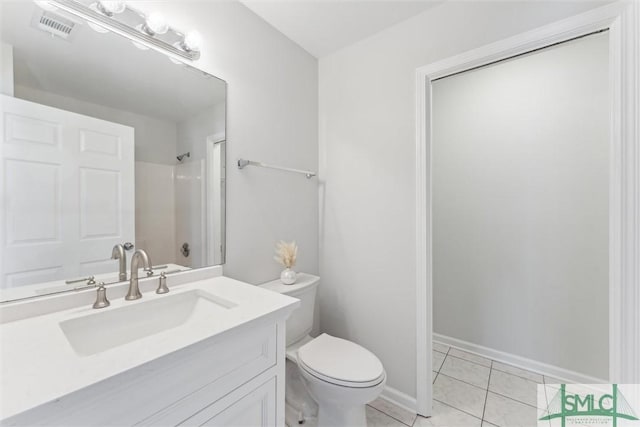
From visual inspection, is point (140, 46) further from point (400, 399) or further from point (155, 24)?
point (400, 399)

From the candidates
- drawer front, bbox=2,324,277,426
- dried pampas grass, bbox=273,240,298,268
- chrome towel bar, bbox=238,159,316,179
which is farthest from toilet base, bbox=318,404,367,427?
chrome towel bar, bbox=238,159,316,179

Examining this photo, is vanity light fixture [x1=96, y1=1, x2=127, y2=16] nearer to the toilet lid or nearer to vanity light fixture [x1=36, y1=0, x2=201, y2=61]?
vanity light fixture [x1=36, y1=0, x2=201, y2=61]

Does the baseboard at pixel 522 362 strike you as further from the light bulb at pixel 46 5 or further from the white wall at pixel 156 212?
the light bulb at pixel 46 5

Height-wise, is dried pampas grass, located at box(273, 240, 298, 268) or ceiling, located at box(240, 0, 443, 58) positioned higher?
ceiling, located at box(240, 0, 443, 58)

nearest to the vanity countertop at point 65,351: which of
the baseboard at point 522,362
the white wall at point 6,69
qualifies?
the white wall at point 6,69

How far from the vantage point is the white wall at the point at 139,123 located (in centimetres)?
90

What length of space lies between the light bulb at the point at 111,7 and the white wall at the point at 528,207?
1.59 metres

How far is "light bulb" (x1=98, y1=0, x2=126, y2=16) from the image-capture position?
1.00 metres

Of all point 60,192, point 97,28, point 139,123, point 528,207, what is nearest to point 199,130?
point 139,123

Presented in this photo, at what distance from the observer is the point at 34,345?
2.25 ft

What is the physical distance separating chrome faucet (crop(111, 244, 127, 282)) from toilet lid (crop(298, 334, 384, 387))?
872 millimetres

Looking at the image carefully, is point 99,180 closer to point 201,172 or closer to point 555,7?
point 201,172

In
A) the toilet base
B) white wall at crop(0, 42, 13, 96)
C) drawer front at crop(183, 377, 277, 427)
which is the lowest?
the toilet base

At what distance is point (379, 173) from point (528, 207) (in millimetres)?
1155
